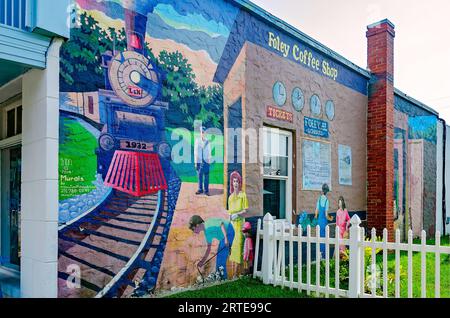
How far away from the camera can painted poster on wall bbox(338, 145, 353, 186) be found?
9.25 m

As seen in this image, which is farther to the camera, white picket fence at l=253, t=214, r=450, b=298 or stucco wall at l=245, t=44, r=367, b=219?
stucco wall at l=245, t=44, r=367, b=219

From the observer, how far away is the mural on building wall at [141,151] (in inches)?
177

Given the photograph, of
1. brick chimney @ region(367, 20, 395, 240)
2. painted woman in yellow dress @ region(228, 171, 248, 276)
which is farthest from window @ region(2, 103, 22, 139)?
brick chimney @ region(367, 20, 395, 240)

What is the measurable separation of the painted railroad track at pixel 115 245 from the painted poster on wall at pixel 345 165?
5.39 m

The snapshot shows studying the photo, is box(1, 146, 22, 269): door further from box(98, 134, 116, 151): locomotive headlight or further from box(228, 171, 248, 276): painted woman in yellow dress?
box(228, 171, 248, 276): painted woman in yellow dress

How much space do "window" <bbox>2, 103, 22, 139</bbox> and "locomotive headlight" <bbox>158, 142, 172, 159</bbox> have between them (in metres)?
1.92

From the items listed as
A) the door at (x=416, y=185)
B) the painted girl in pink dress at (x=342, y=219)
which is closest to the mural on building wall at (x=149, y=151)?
the painted girl in pink dress at (x=342, y=219)

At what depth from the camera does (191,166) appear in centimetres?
580

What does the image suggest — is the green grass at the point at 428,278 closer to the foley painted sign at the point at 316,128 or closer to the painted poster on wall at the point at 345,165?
the painted poster on wall at the point at 345,165

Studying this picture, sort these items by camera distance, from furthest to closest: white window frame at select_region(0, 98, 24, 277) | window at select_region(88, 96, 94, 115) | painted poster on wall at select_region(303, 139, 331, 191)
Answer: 1. painted poster on wall at select_region(303, 139, 331, 191)
2. white window frame at select_region(0, 98, 24, 277)
3. window at select_region(88, 96, 94, 115)

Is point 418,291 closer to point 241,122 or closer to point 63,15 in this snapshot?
point 241,122

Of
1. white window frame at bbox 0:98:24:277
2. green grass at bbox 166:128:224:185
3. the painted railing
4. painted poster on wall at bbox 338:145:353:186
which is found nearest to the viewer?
the painted railing

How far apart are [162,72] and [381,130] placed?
22.8ft

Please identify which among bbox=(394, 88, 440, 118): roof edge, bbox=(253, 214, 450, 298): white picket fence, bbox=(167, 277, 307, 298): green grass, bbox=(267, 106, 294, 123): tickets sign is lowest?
bbox=(167, 277, 307, 298): green grass
